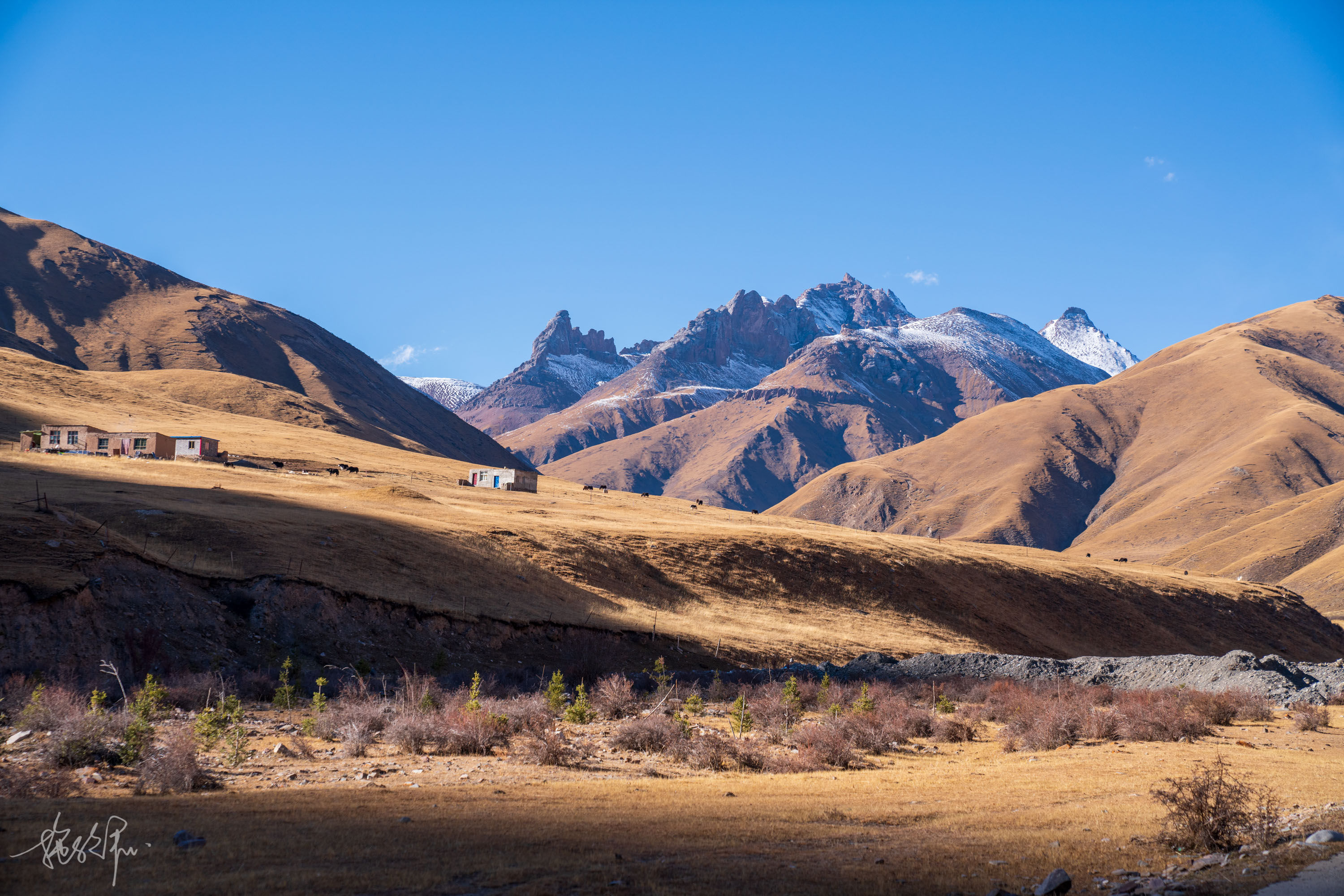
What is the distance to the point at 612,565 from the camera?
197 feet

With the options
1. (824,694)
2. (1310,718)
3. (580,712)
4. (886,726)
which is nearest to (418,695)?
(580,712)

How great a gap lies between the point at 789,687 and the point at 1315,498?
178789 millimetres

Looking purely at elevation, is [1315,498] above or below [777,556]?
above

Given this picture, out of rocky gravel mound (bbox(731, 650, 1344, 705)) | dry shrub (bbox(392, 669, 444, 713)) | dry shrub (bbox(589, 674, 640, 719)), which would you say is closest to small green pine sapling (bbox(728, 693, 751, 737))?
dry shrub (bbox(589, 674, 640, 719))

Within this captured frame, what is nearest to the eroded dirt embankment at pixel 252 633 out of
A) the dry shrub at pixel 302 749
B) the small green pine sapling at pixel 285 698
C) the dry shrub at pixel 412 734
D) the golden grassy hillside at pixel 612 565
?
the golden grassy hillside at pixel 612 565

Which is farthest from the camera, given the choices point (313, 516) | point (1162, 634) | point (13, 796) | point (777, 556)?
point (1162, 634)

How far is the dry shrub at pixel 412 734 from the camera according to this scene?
22.3 metres

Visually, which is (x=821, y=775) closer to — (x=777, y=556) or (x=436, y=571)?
(x=436, y=571)

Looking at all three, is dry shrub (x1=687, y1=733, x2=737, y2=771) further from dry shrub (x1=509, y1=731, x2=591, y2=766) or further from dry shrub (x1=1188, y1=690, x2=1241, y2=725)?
dry shrub (x1=1188, y1=690, x2=1241, y2=725)

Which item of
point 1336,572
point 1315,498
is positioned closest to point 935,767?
point 1336,572

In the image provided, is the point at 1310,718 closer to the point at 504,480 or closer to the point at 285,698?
the point at 285,698

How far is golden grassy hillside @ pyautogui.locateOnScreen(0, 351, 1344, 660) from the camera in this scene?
43.5 m

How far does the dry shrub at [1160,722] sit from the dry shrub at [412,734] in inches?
777

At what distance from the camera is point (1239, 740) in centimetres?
2708
